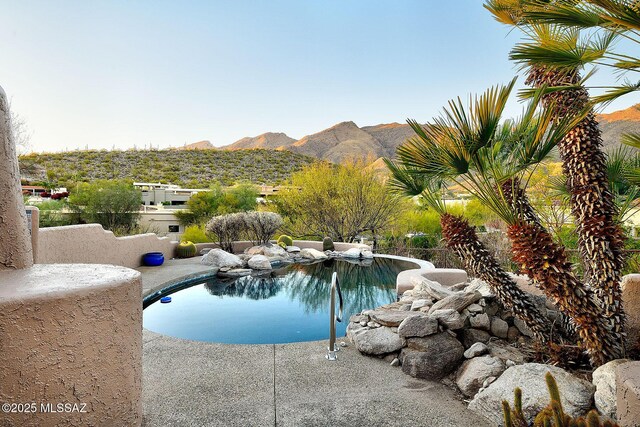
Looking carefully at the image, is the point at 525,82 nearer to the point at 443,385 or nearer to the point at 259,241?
the point at 443,385

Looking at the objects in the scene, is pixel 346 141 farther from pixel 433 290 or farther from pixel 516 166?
pixel 516 166

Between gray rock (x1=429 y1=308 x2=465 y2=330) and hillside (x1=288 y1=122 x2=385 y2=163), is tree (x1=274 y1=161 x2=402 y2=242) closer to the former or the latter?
gray rock (x1=429 y1=308 x2=465 y2=330)

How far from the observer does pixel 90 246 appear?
9.14 metres

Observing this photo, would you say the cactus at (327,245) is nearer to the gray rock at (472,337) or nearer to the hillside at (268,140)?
the gray rock at (472,337)

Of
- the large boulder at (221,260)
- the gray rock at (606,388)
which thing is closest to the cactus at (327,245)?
the large boulder at (221,260)

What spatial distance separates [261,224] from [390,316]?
10110mm

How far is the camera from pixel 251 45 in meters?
17.5

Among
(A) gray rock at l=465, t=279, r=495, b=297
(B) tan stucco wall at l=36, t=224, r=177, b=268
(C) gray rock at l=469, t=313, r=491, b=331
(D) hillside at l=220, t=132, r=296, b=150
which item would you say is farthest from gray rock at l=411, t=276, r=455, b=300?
(D) hillside at l=220, t=132, r=296, b=150

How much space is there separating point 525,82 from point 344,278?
785 centimetres

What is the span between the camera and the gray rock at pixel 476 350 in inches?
169

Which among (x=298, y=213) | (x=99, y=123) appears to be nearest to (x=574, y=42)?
(x=298, y=213)

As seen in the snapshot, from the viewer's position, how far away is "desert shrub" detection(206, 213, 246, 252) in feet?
47.0

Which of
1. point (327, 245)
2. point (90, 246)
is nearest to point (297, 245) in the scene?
point (327, 245)

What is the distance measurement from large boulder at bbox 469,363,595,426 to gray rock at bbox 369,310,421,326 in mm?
1537
